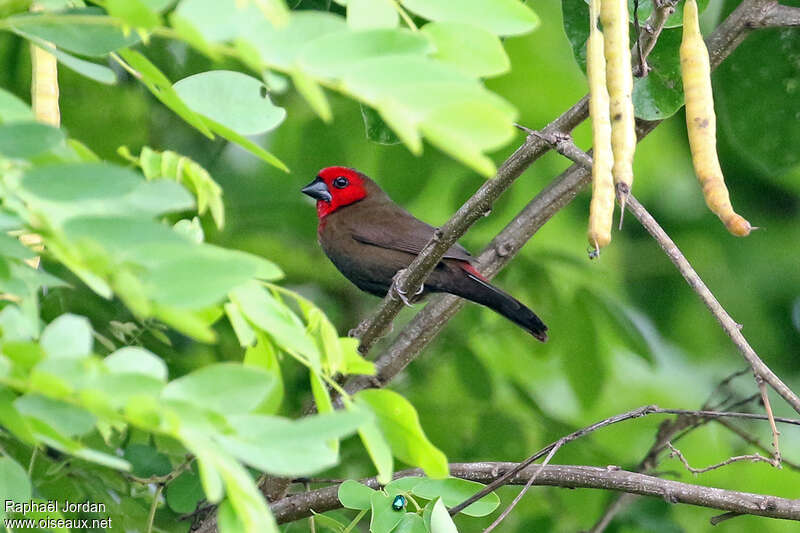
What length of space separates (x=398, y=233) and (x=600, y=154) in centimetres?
315

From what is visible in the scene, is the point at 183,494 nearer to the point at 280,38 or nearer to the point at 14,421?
the point at 14,421

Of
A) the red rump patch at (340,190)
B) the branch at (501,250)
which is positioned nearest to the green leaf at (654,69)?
the branch at (501,250)

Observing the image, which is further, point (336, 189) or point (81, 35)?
point (336, 189)

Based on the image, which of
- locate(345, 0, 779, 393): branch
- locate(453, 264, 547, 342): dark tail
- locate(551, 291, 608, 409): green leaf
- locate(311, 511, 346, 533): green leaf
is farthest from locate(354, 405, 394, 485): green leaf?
locate(551, 291, 608, 409): green leaf

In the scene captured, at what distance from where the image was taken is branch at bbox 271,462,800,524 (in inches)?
83.2

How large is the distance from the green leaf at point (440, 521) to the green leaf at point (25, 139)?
1.07m

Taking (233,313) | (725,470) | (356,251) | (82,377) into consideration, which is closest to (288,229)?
(356,251)

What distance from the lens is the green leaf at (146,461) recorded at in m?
2.61

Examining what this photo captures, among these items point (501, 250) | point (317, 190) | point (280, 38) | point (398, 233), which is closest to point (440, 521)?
point (280, 38)

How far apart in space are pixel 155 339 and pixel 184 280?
7.27 feet

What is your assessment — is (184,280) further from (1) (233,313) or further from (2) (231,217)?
(2) (231,217)

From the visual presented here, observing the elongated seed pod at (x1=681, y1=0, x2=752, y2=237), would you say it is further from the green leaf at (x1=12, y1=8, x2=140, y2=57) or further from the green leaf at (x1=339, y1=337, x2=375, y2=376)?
the green leaf at (x1=12, y1=8, x2=140, y2=57)

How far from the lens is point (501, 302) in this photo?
3.57m

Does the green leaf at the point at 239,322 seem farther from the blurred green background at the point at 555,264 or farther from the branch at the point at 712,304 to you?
the blurred green background at the point at 555,264
